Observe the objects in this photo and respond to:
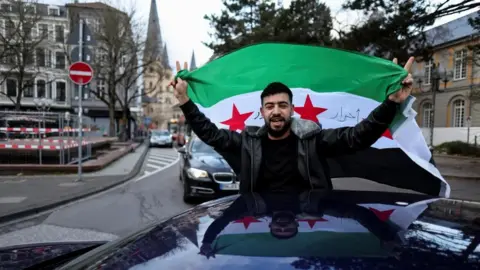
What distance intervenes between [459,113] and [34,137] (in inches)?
1546

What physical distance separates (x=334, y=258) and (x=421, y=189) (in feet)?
8.16

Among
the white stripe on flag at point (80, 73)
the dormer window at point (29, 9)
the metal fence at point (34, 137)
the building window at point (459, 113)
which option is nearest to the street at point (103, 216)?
the white stripe on flag at point (80, 73)

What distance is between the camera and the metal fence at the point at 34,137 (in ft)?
41.2

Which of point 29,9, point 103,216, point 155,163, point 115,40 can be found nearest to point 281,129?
point 103,216

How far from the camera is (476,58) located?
16.9 m

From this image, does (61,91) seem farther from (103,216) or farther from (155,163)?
(103,216)

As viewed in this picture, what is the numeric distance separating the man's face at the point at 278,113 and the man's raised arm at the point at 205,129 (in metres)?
0.36

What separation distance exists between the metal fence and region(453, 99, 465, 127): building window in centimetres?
3753

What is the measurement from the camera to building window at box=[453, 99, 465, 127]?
→ 36.7m

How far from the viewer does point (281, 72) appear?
3971mm

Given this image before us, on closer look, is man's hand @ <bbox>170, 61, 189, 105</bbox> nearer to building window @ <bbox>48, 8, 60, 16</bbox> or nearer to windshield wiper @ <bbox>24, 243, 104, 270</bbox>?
windshield wiper @ <bbox>24, 243, 104, 270</bbox>

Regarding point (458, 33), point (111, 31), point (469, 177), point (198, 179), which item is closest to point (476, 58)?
point (469, 177)

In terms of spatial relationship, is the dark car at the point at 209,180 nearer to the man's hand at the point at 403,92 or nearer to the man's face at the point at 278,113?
the man's face at the point at 278,113

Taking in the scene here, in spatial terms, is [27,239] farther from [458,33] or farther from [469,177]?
[458,33]
